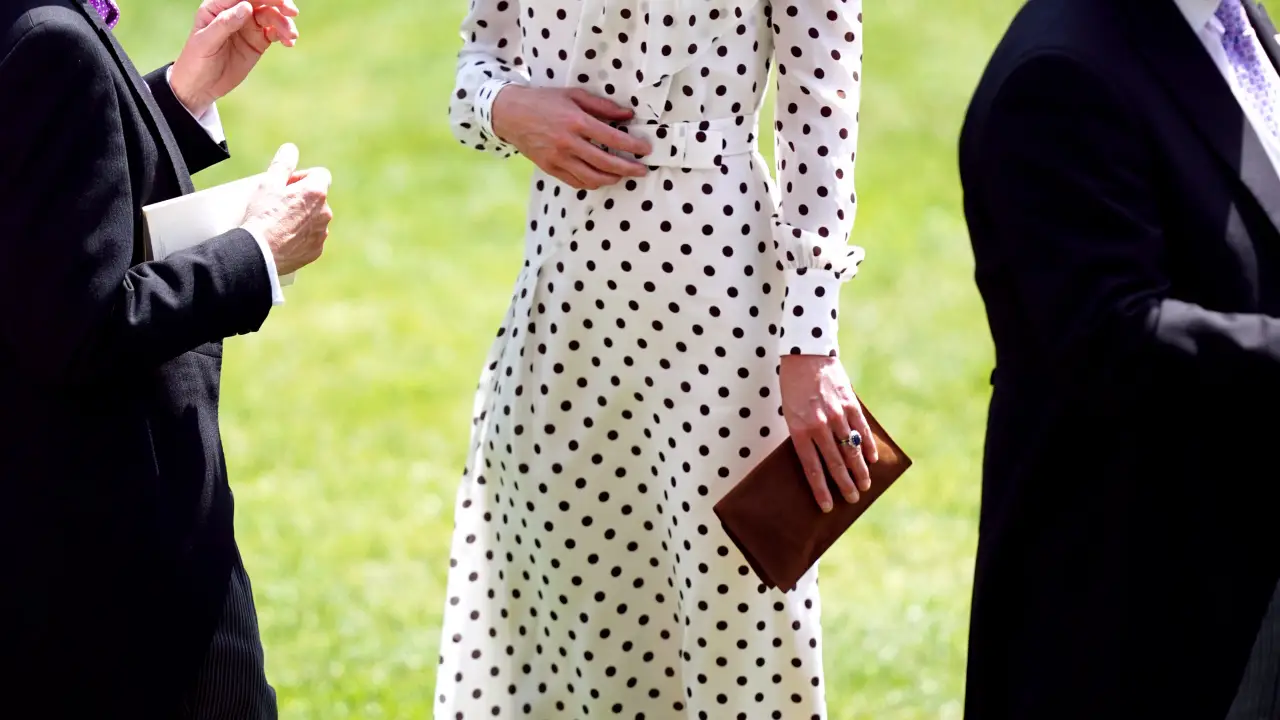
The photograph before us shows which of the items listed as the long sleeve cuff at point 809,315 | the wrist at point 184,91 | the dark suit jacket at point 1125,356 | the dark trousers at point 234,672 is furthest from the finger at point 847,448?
the wrist at point 184,91

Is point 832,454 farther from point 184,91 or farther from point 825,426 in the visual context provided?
point 184,91

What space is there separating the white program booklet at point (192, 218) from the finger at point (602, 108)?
58 cm

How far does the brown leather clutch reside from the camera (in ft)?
7.86

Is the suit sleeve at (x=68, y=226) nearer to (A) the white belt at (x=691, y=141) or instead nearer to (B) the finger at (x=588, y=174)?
(B) the finger at (x=588, y=174)

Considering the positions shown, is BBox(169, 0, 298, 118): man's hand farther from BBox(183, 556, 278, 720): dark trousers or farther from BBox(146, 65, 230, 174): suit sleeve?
BBox(183, 556, 278, 720): dark trousers

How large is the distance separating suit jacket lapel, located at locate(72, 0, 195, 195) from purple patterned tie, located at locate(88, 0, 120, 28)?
0.17 feet

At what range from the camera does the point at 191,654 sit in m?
2.30

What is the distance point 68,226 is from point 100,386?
264 mm

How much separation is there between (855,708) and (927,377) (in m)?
2.35

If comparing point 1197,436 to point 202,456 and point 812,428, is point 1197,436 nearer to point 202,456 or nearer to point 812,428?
point 812,428

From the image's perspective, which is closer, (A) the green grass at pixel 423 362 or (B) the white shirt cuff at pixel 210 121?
(B) the white shirt cuff at pixel 210 121

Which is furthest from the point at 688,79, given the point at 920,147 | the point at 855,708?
the point at 920,147

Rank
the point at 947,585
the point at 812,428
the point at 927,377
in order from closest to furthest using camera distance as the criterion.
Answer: the point at 812,428
the point at 947,585
the point at 927,377

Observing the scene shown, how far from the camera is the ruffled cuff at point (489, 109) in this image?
270 cm
